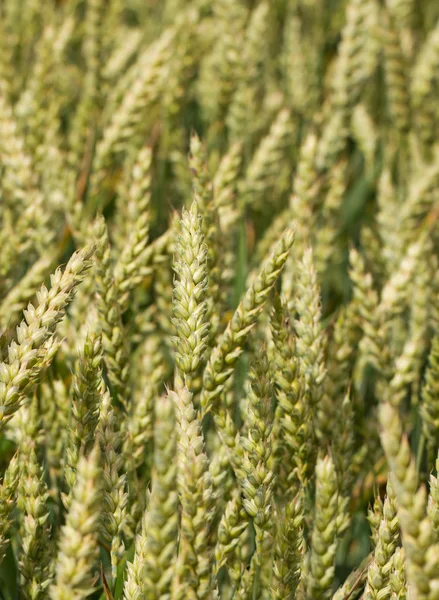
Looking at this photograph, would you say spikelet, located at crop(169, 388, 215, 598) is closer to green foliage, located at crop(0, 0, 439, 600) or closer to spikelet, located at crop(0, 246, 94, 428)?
green foliage, located at crop(0, 0, 439, 600)

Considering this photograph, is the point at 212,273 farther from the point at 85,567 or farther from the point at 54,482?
the point at 85,567

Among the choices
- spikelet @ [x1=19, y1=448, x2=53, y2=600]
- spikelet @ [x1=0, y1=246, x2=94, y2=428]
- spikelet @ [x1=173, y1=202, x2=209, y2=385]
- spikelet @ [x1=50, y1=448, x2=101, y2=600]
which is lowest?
spikelet @ [x1=19, y1=448, x2=53, y2=600]

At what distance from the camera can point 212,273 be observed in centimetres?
102

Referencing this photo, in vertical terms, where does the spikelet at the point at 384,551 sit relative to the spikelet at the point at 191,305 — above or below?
below

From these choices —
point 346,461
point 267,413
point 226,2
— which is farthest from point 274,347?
point 226,2

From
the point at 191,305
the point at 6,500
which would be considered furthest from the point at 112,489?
the point at 191,305

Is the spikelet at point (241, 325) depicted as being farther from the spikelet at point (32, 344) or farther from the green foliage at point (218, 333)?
the spikelet at point (32, 344)

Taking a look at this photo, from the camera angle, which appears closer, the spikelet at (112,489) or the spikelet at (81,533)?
the spikelet at (81,533)

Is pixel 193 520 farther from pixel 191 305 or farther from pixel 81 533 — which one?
A: pixel 191 305

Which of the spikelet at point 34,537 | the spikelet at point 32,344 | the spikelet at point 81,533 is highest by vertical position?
the spikelet at point 32,344

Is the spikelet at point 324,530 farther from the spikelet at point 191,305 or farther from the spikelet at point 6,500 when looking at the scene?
the spikelet at point 6,500

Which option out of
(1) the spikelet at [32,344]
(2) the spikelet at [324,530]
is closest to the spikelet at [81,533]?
(1) the spikelet at [32,344]

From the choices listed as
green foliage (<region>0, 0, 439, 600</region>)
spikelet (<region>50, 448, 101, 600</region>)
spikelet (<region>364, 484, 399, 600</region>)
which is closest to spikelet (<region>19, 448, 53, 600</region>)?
green foliage (<region>0, 0, 439, 600</region>)

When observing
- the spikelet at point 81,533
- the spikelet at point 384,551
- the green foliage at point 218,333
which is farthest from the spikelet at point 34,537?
the spikelet at point 384,551
